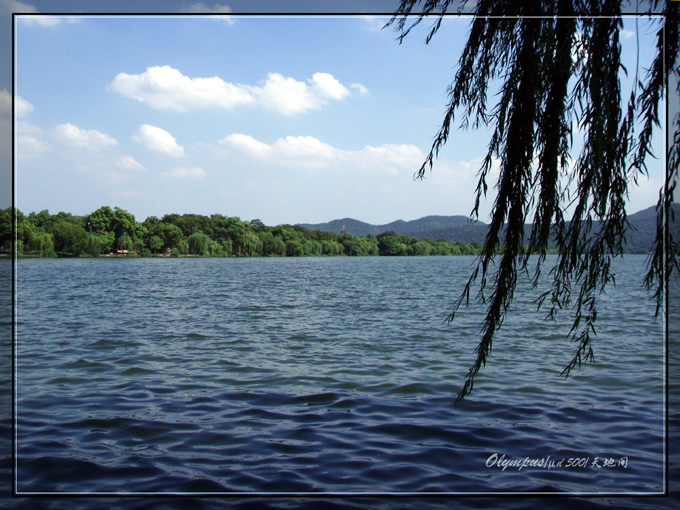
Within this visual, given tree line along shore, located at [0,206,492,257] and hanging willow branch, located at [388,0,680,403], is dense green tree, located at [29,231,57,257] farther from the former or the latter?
hanging willow branch, located at [388,0,680,403]

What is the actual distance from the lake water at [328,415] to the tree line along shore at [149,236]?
1204 millimetres

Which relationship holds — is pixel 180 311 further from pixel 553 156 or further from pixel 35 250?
pixel 553 156

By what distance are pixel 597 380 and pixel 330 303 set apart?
11817mm

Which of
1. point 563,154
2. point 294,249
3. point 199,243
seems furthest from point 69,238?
point 563,154

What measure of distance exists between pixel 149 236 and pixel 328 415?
2.47 metres

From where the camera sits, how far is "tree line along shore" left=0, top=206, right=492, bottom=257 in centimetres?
420

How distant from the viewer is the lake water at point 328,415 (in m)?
3.14

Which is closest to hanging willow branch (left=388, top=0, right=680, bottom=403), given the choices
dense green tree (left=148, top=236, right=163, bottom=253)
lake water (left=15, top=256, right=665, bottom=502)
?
lake water (left=15, top=256, right=665, bottom=502)

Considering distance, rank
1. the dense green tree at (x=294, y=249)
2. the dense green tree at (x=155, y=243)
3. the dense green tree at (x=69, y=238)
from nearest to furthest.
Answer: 1. the dense green tree at (x=69, y=238)
2. the dense green tree at (x=155, y=243)
3. the dense green tree at (x=294, y=249)

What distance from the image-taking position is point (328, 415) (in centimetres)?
443

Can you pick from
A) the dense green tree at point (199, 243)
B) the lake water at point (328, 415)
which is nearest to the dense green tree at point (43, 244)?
the lake water at point (328, 415)

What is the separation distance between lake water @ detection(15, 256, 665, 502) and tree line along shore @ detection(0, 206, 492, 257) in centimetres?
120

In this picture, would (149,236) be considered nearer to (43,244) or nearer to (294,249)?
(43,244)

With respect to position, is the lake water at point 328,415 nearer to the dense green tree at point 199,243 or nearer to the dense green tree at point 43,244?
the dense green tree at point 43,244
